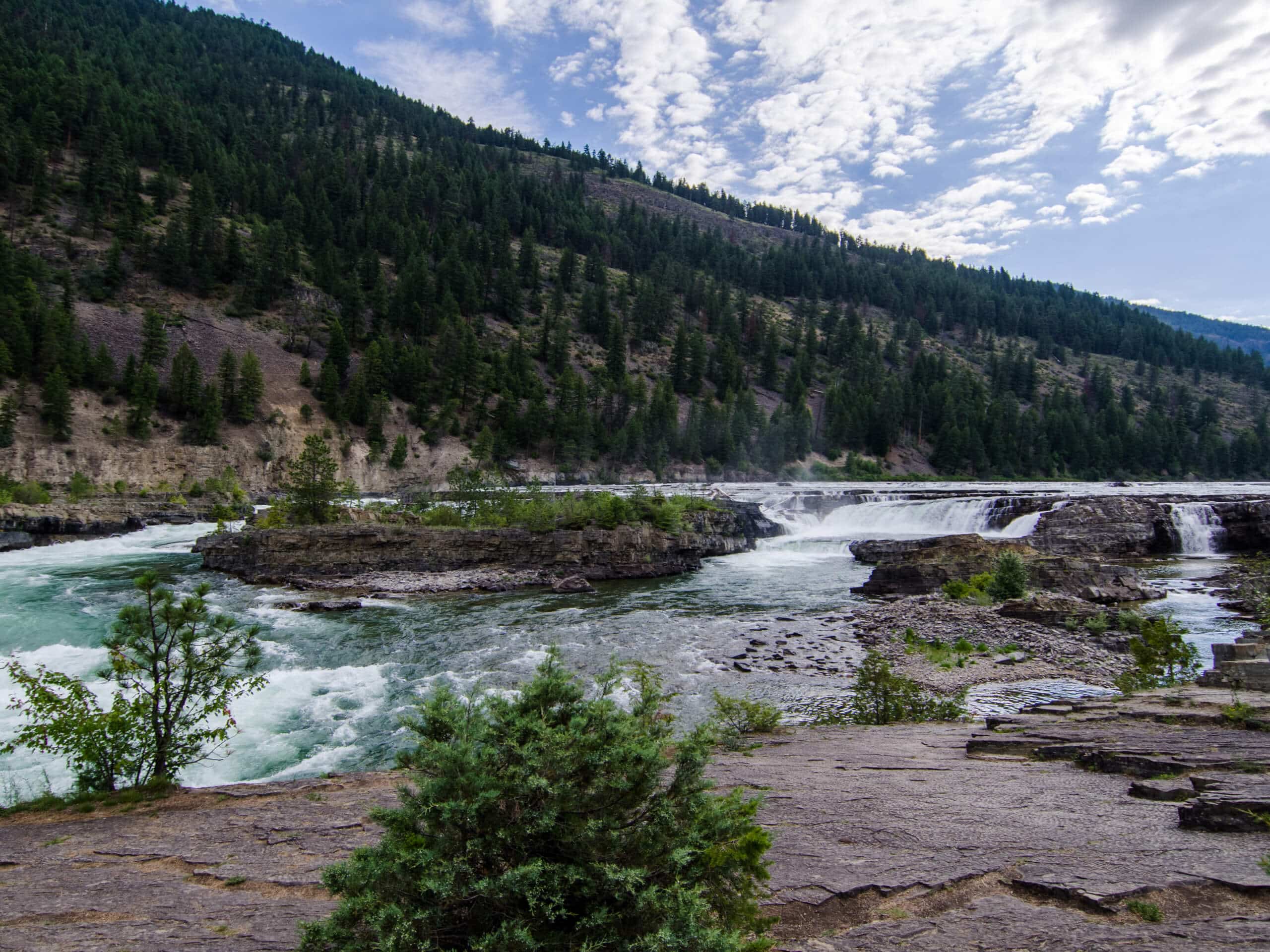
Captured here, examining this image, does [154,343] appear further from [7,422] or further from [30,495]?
[30,495]

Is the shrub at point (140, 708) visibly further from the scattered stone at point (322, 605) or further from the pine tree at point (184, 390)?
the pine tree at point (184, 390)

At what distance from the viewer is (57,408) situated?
187ft

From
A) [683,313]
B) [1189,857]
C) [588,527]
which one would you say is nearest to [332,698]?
[1189,857]

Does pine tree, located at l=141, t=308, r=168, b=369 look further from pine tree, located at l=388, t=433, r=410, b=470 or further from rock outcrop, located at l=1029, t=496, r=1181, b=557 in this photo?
rock outcrop, located at l=1029, t=496, r=1181, b=557

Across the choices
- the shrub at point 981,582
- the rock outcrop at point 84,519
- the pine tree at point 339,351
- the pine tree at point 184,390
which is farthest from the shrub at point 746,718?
the pine tree at point 339,351

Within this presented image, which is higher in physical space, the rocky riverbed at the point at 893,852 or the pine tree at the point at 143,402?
the pine tree at the point at 143,402

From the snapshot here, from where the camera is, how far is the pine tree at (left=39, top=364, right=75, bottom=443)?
56.9 meters

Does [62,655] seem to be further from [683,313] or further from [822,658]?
[683,313]

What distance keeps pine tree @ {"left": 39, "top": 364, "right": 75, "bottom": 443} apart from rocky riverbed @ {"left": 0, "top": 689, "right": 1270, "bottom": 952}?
6636 cm

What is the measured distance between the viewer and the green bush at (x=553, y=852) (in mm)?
3268

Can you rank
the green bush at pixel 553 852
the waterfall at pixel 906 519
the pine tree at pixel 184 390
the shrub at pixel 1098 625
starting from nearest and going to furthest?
Result: the green bush at pixel 553 852, the shrub at pixel 1098 625, the waterfall at pixel 906 519, the pine tree at pixel 184 390

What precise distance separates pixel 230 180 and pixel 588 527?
11725 centimetres

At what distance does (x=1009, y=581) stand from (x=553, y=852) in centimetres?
2572

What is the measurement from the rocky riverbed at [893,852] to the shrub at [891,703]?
309 cm
